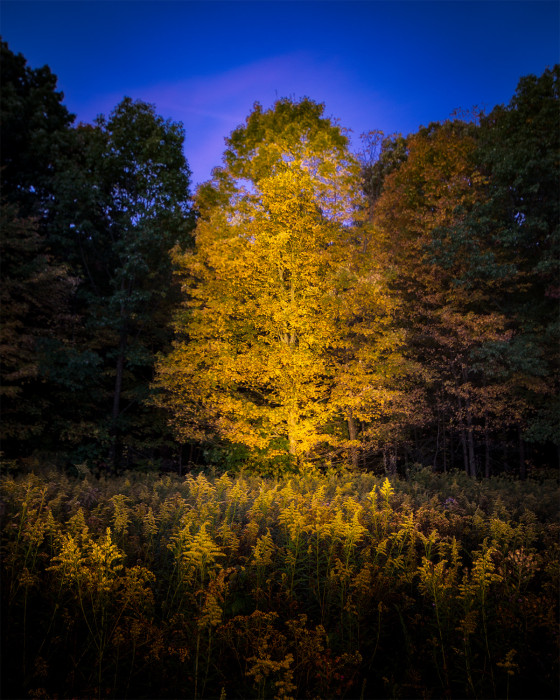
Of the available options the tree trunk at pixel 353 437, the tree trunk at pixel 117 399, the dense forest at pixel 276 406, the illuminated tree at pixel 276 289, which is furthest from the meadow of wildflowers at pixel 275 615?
the tree trunk at pixel 117 399

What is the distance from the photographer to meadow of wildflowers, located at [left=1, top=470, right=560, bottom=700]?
298 centimetres

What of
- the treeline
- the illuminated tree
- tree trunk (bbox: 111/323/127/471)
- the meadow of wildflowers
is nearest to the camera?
the meadow of wildflowers

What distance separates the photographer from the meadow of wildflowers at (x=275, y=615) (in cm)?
298

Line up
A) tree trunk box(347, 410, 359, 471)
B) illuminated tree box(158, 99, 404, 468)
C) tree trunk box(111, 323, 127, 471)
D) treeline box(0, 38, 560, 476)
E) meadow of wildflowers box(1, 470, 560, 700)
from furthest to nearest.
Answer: tree trunk box(111, 323, 127, 471)
tree trunk box(347, 410, 359, 471)
treeline box(0, 38, 560, 476)
illuminated tree box(158, 99, 404, 468)
meadow of wildflowers box(1, 470, 560, 700)

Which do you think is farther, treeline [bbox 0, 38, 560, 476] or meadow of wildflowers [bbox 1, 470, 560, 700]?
treeline [bbox 0, 38, 560, 476]

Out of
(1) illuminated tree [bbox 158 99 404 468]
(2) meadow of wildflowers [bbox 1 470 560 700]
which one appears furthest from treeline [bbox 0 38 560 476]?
(2) meadow of wildflowers [bbox 1 470 560 700]

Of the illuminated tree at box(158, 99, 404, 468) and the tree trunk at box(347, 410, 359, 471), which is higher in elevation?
the illuminated tree at box(158, 99, 404, 468)

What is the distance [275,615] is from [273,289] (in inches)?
361

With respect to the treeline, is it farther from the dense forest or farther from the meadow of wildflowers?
the meadow of wildflowers

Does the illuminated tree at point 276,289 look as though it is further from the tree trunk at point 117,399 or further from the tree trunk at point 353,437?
the tree trunk at point 117,399

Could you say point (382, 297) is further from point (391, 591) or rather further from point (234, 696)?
point (234, 696)

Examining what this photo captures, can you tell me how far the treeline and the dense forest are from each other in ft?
0.34

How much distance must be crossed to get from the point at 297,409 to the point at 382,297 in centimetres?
390

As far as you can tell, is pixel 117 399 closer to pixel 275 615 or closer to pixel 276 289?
pixel 276 289
